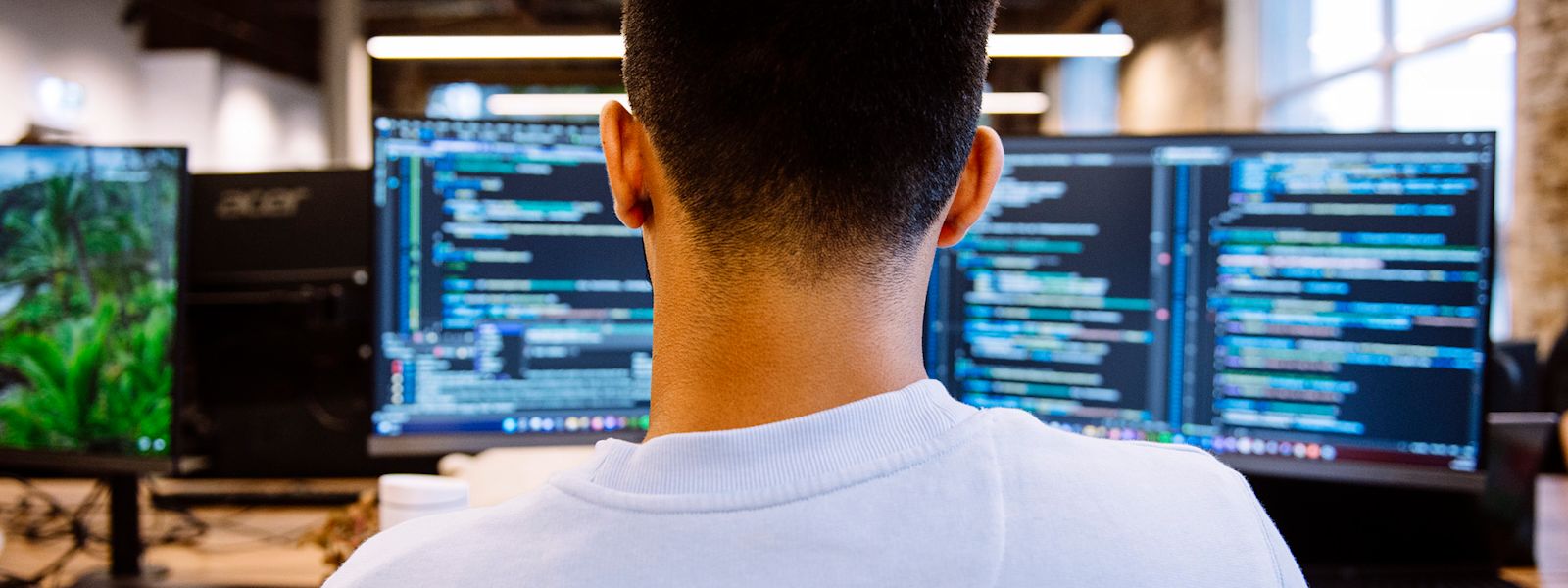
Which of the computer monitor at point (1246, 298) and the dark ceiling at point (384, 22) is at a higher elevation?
the dark ceiling at point (384, 22)

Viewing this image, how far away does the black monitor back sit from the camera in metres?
1.61

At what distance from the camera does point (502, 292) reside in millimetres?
1281

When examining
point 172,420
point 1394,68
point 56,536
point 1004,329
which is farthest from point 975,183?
point 1394,68

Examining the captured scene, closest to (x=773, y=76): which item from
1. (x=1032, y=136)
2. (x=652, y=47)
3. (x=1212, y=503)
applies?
(x=652, y=47)

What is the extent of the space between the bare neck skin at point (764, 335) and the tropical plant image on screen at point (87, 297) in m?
0.96

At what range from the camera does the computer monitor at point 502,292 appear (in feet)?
4.12

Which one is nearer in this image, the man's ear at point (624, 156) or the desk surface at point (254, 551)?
the man's ear at point (624, 156)

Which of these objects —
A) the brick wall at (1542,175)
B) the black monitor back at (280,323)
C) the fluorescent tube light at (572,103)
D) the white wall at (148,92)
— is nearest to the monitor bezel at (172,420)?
the black monitor back at (280,323)

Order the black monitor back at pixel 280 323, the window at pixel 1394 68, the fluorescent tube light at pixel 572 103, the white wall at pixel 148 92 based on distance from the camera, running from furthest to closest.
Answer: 1. the fluorescent tube light at pixel 572 103
2. the white wall at pixel 148 92
3. the window at pixel 1394 68
4. the black monitor back at pixel 280 323

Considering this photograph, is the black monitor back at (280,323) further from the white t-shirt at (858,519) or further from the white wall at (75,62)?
the white wall at (75,62)

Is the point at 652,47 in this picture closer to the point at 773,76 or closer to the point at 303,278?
the point at 773,76


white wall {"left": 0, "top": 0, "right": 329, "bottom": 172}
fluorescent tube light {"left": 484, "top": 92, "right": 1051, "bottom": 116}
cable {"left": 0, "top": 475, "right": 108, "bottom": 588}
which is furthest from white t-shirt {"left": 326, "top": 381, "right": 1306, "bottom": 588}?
fluorescent tube light {"left": 484, "top": 92, "right": 1051, "bottom": 116}

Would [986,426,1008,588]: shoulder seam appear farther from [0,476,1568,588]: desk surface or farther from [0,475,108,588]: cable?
[0,475,108,588]: cable

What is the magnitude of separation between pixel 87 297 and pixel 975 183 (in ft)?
3.94
